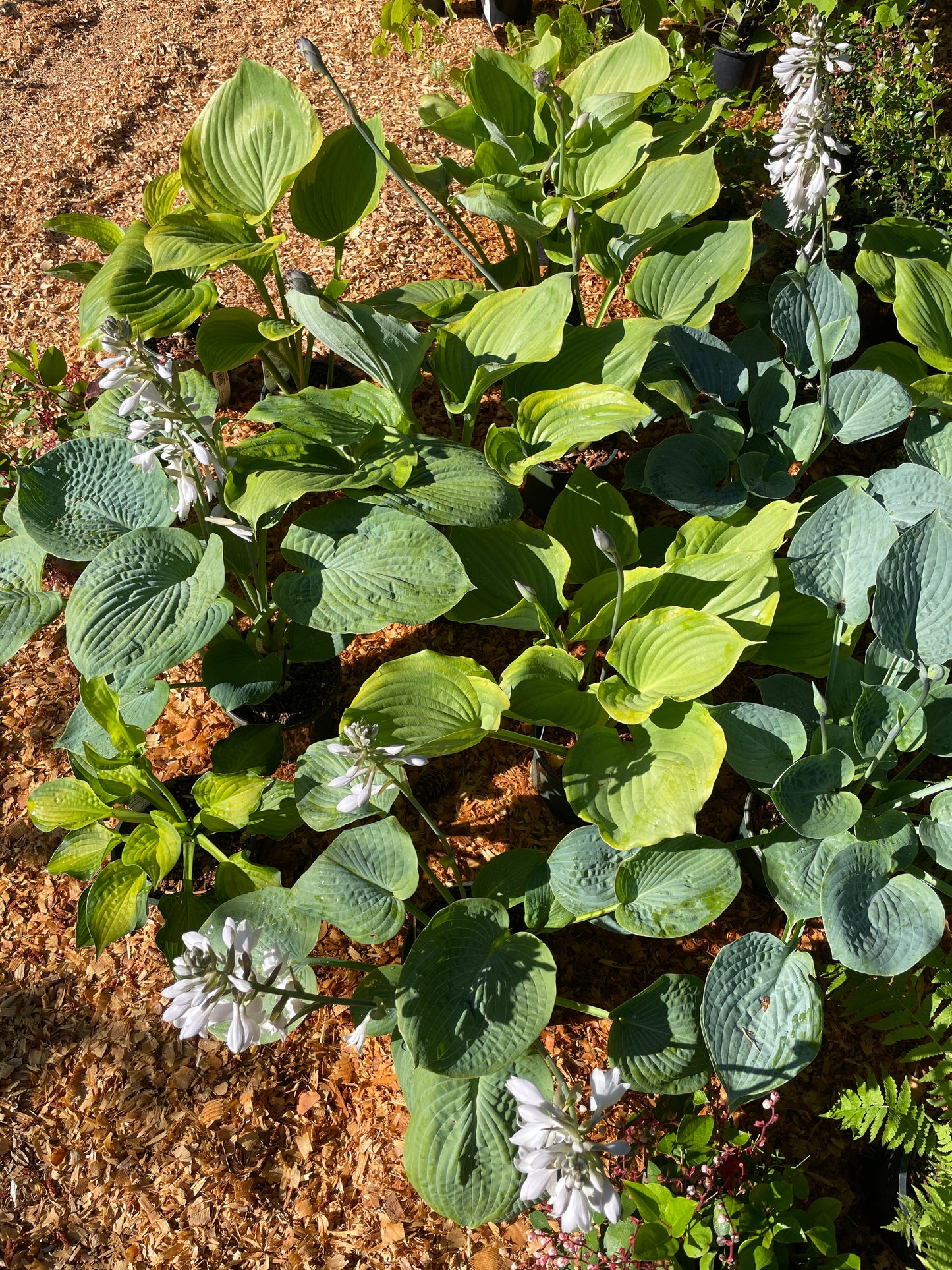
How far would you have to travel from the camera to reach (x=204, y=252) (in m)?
2.00

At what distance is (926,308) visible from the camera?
2.17m

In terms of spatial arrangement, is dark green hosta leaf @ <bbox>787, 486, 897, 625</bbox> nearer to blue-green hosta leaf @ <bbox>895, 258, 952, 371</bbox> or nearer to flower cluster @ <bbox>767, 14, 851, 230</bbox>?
flower cluster @ <bbox>767, 14, 851, 230</bbox>

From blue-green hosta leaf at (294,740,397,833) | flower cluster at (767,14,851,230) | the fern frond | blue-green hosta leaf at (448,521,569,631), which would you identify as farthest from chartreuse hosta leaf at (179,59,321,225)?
the fern frond

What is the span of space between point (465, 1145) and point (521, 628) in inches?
35.9

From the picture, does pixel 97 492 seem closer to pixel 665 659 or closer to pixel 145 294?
pixel 145 294

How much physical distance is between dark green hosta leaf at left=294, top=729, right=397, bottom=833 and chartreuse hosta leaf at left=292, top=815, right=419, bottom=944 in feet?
0.11

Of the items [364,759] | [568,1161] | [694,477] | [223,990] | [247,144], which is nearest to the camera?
[568,1161]

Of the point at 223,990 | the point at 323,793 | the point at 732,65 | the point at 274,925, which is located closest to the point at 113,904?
the point at 274,925

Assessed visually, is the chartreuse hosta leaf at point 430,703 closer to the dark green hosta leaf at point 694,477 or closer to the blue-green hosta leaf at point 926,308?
the dark green hosta leaf at point 694,477

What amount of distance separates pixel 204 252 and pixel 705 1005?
184 centimetres

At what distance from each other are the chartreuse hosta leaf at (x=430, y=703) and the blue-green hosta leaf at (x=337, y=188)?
126 centimetres

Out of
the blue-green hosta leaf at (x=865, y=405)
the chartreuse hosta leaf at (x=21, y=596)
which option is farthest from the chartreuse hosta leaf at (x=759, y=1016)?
the chartreuse hosta leaf at (x=21, y=596)

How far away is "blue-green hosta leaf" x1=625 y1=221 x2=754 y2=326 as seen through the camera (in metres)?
2.15

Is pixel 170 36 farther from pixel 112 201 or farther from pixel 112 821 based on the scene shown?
pixel 112 821
